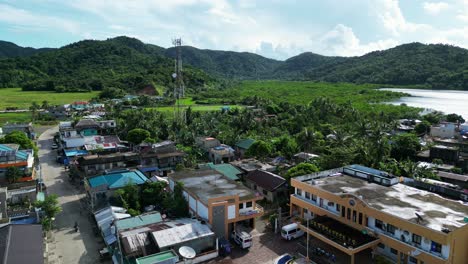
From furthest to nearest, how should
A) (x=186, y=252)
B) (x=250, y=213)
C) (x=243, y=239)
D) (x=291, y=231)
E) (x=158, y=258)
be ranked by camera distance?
1. (x=250, y=213)
2. (x=291, y=231)
3. (x=243, y=239)
4. (x=186, y=252)
5. (x=158, y=258)

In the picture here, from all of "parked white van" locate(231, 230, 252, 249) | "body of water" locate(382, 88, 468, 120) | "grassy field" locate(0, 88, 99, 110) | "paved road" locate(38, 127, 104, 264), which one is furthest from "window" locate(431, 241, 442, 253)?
"grassy field" locate(0, 88, 99, 110)

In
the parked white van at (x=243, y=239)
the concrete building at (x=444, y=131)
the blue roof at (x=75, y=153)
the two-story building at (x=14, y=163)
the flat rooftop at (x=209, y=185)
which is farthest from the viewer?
the concrete building at (x=444, y=131)

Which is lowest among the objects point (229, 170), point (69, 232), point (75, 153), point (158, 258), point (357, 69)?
point (69, 232)

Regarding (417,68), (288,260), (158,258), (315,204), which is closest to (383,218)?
(315,204)

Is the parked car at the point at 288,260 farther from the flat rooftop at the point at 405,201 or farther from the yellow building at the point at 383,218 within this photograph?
the flat rooftop at the point at 405,201

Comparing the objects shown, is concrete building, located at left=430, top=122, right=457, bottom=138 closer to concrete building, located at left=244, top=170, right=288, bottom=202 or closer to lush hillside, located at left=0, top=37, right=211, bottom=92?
concrete building, located at left=244, top=170, right=288, bottom=202

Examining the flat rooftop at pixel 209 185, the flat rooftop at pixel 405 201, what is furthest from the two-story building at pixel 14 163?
the flat rooftop at pixel 405 201

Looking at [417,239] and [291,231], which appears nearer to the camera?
[417,239]

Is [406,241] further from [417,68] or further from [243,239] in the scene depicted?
[417,68]
